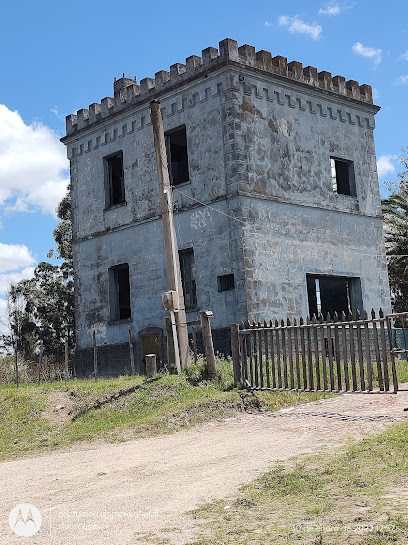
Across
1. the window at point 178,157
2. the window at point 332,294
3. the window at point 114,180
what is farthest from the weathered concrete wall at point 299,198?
the window at point 114,180

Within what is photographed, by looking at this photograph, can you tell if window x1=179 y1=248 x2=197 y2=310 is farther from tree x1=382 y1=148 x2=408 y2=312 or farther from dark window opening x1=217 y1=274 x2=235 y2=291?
tree x1=382 y1=148 x2=408 y2=312

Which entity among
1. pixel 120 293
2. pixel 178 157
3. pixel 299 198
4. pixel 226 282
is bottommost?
pixel 226 282

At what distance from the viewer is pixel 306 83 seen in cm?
2161

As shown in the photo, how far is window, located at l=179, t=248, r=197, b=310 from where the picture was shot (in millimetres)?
20375

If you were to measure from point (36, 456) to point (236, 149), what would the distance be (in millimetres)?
10804

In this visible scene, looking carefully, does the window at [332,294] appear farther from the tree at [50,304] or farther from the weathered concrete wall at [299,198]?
the tree at [50,304]

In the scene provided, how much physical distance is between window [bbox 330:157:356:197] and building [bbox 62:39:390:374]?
0.13 feet

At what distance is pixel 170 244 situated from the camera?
1606 centimetres

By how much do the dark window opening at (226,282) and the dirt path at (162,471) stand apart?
647 cm

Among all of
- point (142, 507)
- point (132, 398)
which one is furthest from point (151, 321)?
point (142, 507)

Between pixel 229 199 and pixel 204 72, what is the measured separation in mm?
3877

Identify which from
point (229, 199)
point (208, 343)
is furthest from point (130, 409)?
point (229, 199)

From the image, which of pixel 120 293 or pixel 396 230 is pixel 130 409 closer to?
pixel 120 293

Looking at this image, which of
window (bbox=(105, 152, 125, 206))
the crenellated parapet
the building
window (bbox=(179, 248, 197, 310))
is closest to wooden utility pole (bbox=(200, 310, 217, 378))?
the building
